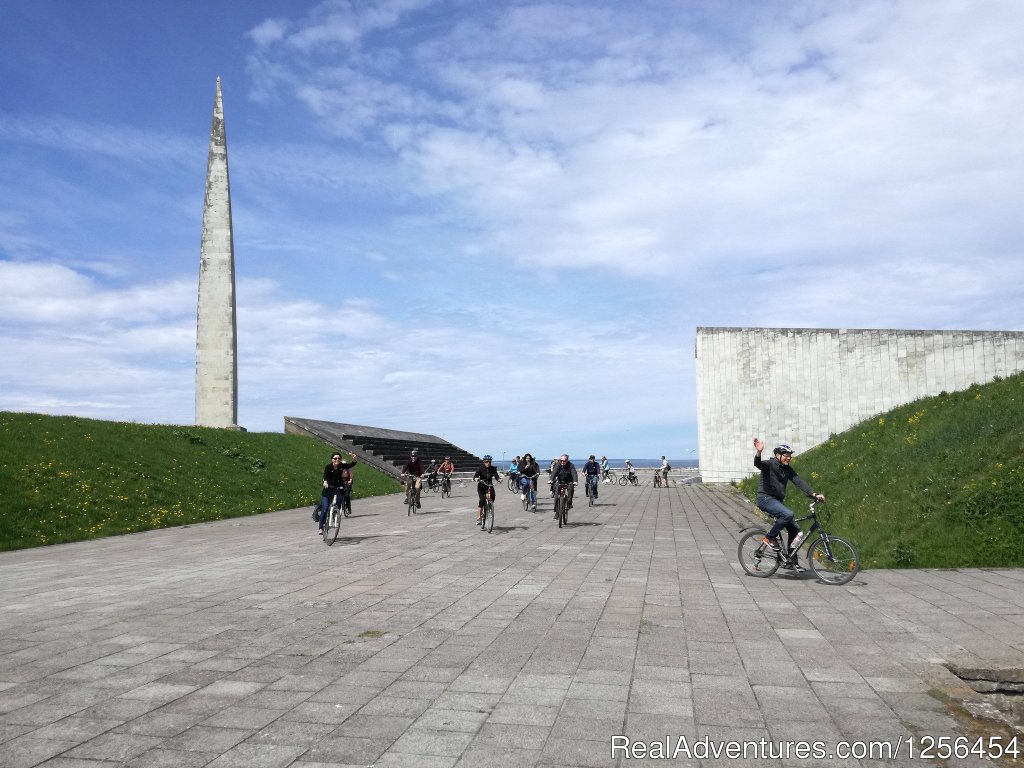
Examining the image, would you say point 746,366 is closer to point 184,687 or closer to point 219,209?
point 219,209

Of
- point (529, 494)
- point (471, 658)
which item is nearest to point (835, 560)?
point (471, 658)

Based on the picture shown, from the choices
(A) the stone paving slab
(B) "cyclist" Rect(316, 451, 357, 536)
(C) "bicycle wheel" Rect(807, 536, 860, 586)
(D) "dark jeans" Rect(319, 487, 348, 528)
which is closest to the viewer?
(A) the stone paving slab

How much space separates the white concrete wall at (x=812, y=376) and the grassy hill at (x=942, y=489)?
18.8 metres

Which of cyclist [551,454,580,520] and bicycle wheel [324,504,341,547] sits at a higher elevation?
cyclist [551,454,580,520]

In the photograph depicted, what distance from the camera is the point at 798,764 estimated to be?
4.38m

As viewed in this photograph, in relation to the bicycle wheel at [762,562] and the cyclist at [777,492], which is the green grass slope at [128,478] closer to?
the bicycle wheel at [762,562]

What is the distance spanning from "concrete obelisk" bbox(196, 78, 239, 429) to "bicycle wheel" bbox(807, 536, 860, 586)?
109 feet

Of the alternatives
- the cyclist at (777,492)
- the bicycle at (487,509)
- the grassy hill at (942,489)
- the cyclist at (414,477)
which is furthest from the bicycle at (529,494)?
the cyclist at (777,492)

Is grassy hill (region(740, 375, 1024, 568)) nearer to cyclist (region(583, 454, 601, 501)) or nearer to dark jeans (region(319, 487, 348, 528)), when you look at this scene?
cyclist (region(583, 454, 601, 501))

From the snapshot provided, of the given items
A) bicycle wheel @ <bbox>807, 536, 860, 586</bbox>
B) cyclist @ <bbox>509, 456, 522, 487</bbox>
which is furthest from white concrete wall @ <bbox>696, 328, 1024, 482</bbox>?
bicycle wheel @ <bbox>807, 536, 860, 586</bbox>

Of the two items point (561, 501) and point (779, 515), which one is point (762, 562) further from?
point (561, 501)

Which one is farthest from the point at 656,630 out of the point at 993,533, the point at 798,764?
the point at 993,533

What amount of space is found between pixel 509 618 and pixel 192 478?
20.3 meters

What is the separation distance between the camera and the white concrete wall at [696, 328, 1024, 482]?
3866cm
